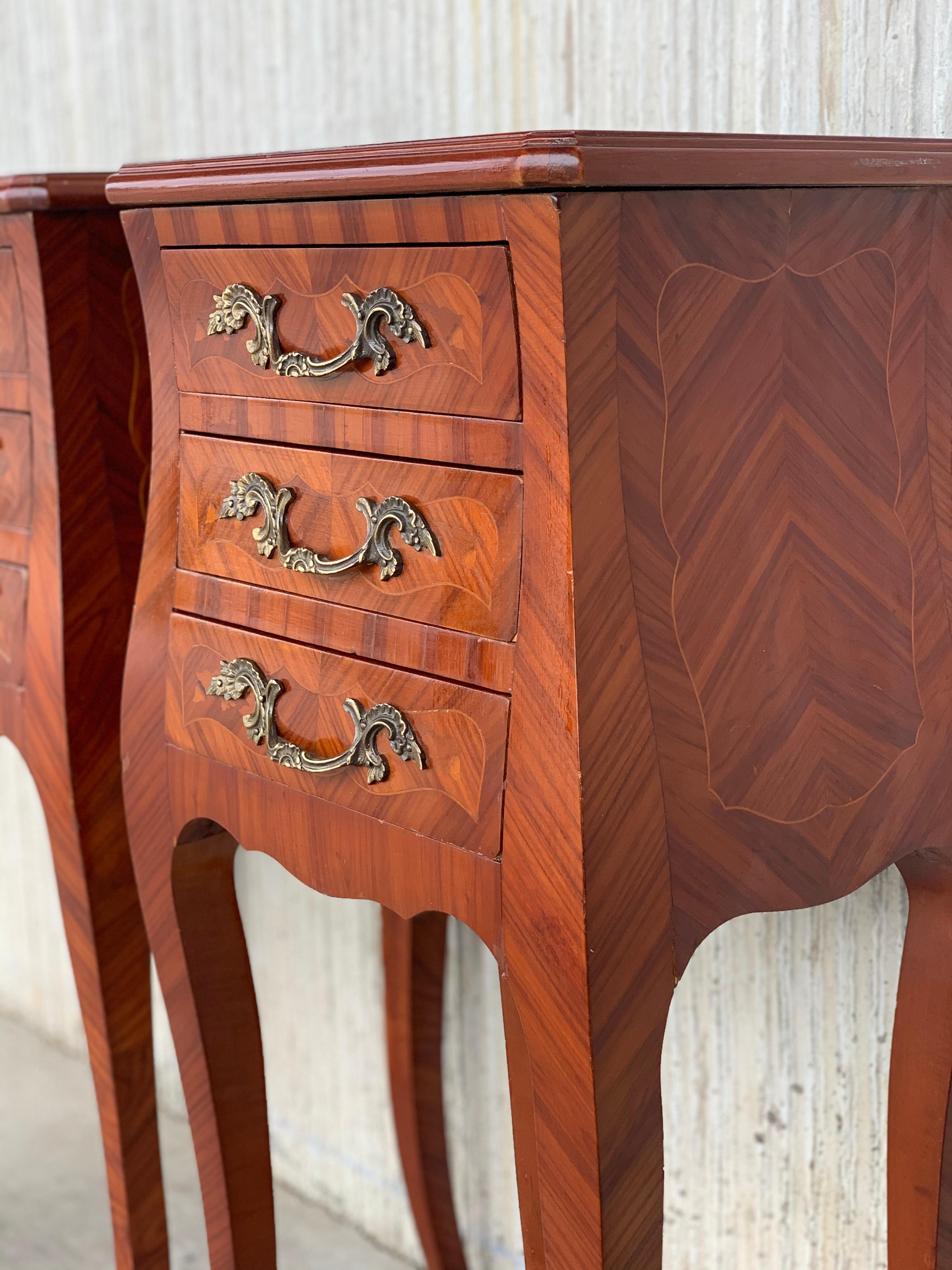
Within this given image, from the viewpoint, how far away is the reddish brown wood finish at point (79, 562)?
1139 mm

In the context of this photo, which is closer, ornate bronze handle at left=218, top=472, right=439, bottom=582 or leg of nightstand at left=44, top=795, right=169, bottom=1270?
ornate bronze handle at left=218, top=472, right=439, bottom=582

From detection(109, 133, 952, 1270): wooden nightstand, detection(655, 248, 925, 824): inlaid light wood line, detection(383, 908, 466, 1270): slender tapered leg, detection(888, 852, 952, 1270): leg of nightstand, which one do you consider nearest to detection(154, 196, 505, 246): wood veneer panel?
detection(109, 133, 952, 1270): wooden nightstand

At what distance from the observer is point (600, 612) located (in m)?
Result: 0.72

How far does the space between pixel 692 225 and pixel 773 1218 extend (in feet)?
3.10

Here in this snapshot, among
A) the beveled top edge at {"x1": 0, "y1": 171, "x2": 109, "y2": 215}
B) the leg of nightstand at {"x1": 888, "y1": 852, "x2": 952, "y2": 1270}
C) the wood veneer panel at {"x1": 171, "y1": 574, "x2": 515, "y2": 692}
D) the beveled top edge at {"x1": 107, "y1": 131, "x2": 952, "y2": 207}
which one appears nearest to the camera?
the beveled top edge at {"x1": 107, "y1": 131, "x2": 952, "y2": 207}

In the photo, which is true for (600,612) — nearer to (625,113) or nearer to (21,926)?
(625,113)

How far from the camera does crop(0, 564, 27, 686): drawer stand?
121 centimetres

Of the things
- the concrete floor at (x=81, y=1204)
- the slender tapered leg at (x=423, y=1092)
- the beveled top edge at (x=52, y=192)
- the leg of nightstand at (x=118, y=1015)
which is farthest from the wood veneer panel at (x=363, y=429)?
the concrete floor at (x=81, y=1204)

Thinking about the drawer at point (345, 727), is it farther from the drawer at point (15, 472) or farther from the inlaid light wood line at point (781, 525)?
the drawer at point (15, 472)

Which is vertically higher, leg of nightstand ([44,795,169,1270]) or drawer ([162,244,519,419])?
drawer ([162,244,519,419])

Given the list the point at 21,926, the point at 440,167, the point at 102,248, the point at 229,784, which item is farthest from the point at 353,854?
the point at 21,926

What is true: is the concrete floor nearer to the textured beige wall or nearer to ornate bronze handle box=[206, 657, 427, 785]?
the textured beige wall

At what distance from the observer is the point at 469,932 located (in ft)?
4.92

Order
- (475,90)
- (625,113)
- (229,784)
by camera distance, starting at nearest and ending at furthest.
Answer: (229,784) < (625,113) < (475,90)
